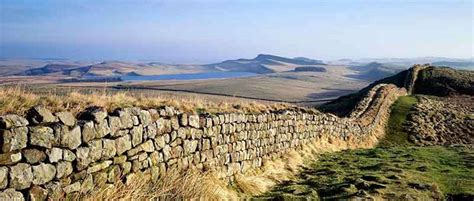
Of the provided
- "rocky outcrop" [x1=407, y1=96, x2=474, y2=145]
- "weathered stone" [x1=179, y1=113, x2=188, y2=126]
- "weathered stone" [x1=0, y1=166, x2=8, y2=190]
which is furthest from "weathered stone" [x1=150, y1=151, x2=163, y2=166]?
"rocky outcrop" [x1=407, y1=96, x2=474, y2=145]

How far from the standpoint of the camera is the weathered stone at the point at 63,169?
7471mm

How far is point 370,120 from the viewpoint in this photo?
31.8 meters

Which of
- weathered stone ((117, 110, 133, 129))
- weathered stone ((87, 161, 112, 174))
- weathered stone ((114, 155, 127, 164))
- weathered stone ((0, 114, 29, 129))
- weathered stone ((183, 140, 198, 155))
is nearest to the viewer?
weathered stone ((0, 114, 29, 129))

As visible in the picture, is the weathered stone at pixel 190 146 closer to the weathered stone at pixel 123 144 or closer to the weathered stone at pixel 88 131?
the weathered stone at pixel 123 144

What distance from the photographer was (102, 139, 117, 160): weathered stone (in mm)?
8562

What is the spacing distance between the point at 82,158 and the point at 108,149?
73cm

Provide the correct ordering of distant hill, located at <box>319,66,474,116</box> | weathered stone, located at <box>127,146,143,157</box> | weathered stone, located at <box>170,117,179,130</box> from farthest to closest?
distant hill, located at <box>319,66,474,116</box> → weathered stone, located at <box>170,117,179,130</box> → weathered stone, located at <box>127,146,143,157</box>

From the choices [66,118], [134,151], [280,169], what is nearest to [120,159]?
[134,151]

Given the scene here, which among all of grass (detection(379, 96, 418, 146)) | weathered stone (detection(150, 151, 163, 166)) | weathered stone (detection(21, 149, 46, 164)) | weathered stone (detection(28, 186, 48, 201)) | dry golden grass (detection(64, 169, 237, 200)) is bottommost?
grass (detection(379, 96, 418, 146))

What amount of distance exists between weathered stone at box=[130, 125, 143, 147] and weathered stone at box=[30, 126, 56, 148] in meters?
2.23

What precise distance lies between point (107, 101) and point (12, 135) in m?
3.45

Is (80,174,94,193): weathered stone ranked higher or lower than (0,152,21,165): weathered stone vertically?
lower

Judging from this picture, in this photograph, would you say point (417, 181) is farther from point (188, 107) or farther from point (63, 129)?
point (63, 129)

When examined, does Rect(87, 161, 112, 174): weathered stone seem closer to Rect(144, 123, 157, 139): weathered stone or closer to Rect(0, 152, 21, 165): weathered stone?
Rect(144, 123, 157, 139): weathered stone
